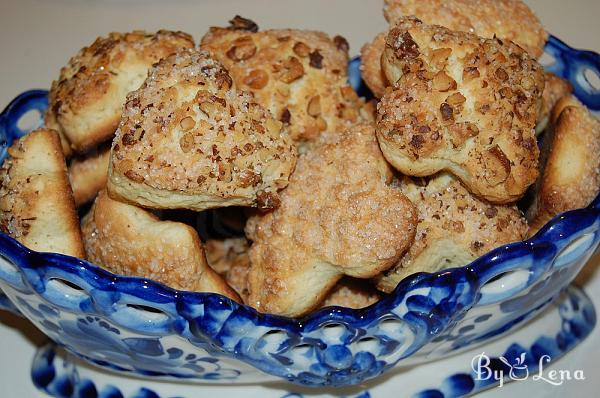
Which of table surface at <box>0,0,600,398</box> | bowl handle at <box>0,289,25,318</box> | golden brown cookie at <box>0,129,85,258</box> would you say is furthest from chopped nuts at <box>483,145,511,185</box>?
table surface at <box>0,0,600,398</box>

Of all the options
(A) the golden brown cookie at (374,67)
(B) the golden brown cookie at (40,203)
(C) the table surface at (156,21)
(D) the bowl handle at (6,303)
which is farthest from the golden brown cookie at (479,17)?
(C) the table surface at (156,21)

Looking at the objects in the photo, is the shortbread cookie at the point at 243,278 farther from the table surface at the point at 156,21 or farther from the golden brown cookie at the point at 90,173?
the table surface at the point at 156,21

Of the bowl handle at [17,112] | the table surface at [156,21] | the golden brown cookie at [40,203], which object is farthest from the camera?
the table surface at [156,21]

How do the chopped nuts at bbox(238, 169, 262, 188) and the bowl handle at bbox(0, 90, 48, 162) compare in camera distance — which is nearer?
the chopped nuts at bbox(238, 169, 262, 188)

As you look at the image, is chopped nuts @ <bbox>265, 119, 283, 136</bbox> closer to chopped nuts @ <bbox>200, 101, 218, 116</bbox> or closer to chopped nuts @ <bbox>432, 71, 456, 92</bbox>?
chopped nuts @ <bbox>200, 101, 218, 116</bbox>

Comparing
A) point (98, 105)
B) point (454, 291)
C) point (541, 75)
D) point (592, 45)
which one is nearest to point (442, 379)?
point (454, 291)

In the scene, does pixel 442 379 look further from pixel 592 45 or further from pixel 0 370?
pixel 592 45

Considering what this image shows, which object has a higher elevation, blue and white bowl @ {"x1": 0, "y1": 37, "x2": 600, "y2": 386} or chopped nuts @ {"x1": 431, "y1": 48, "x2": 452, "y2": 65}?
chopped nuts @ {"x1": 431, "y1": 48, "x2": 452, "y2": 65}
